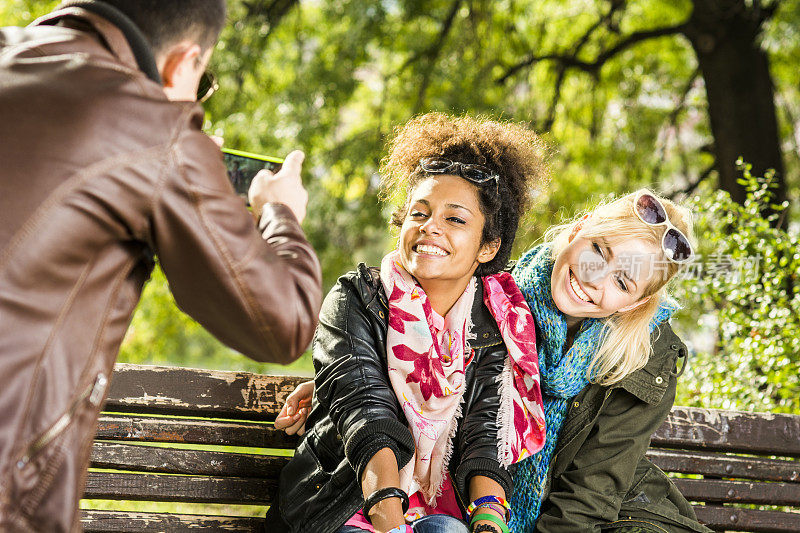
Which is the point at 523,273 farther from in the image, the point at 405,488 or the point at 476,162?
A: the point at 405,488

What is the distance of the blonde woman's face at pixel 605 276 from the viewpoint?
2.96 metres

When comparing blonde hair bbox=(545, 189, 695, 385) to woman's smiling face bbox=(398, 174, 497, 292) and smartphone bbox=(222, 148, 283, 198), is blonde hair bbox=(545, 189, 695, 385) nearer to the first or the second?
woman's smiling face bbox=(398, 174, 497, 292)

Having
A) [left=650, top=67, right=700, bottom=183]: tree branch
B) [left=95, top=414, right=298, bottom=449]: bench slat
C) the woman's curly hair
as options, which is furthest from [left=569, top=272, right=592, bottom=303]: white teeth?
[left=650, top=67, right=700, bottom=183]: tree branch

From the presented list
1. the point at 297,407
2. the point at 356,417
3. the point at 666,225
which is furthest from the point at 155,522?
the point at 666,225

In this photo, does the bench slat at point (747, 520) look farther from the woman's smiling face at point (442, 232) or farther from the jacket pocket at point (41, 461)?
the jacket pocket at point (41, 461)

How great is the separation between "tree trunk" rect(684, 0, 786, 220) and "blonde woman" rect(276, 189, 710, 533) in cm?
405

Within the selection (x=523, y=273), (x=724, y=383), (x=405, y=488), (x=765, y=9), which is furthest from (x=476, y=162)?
(x=765, y=9)

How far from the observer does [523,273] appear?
3236 mm

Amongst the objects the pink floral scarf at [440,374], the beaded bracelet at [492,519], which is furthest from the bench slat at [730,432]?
the beaded bracelet at [492,519]

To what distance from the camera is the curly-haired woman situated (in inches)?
103

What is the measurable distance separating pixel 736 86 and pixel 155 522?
5.78 metres

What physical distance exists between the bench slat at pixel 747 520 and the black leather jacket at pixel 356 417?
1.38 m

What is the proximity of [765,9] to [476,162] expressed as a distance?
16.4 ft

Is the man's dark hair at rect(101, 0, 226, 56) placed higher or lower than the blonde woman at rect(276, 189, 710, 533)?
higher
